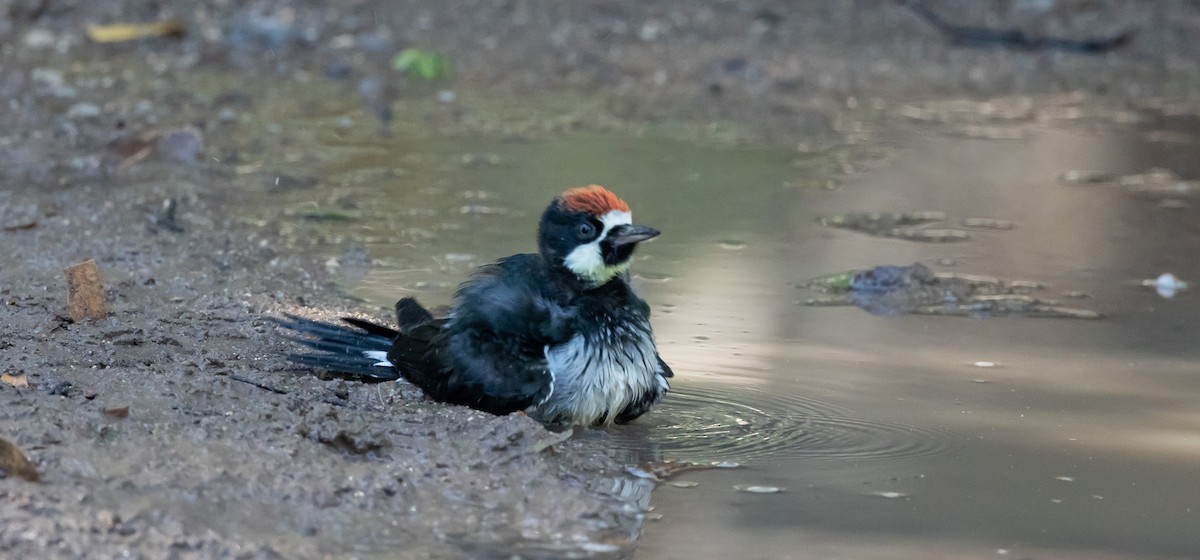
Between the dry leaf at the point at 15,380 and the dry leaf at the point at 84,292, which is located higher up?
the dry leaf at the point at 84,292

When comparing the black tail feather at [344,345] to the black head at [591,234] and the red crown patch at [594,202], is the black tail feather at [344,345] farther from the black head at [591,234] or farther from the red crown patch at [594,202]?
the red crown patch at [594,202]

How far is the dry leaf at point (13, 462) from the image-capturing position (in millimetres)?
3371

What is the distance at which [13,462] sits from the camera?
133 inches

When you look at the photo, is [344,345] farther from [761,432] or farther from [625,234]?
[761,432]

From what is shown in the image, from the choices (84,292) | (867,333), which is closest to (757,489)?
(867,333)

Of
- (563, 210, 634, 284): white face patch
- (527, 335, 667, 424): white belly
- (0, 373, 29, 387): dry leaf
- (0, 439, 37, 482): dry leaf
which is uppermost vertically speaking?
(563, 210, 634, 284): white face patch

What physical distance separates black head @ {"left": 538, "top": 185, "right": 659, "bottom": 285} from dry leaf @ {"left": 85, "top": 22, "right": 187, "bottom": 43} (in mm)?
7481

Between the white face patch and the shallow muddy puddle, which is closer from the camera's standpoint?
the shallow muddy puddle

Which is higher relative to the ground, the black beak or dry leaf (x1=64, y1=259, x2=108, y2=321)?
the black beak

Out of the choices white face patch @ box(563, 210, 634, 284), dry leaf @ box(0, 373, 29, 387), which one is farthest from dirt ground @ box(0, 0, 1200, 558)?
white face patch @ box(563, 210, 634, 284)

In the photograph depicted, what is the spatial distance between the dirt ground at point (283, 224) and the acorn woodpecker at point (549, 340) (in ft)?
0.39

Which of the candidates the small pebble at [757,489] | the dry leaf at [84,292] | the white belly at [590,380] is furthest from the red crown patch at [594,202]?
the dry leaf at [84,292]

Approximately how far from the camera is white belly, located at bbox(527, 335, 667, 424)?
14.3ft

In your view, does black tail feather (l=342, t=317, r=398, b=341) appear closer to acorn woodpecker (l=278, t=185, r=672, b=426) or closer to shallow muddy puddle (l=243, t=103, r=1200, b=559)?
acorn woodpecker (l=278, t=185, r=672, b=426)
